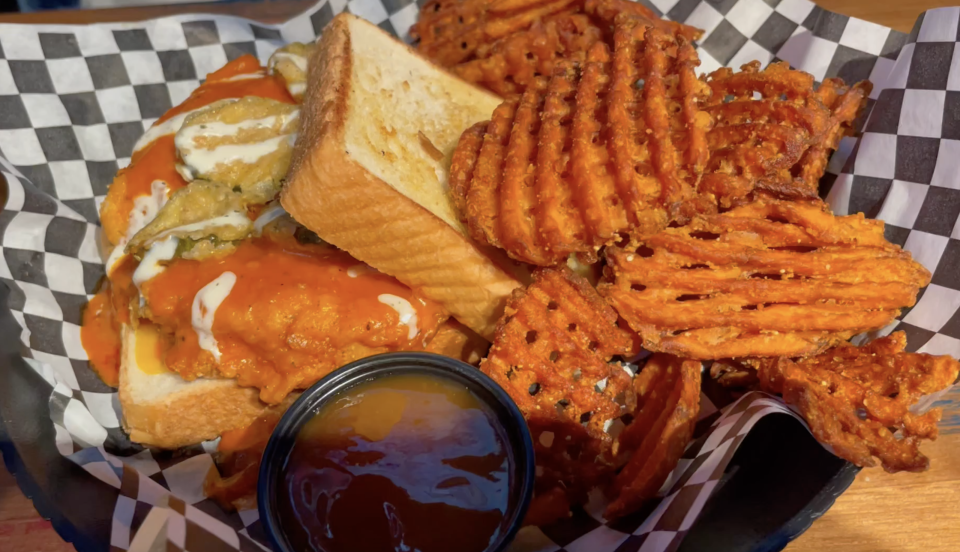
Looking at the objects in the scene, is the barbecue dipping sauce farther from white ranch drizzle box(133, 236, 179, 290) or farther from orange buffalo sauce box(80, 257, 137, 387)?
orange buffalo sauce box(80, 257, 137, 387)

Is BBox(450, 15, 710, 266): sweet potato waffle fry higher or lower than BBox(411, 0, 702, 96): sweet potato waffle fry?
lower

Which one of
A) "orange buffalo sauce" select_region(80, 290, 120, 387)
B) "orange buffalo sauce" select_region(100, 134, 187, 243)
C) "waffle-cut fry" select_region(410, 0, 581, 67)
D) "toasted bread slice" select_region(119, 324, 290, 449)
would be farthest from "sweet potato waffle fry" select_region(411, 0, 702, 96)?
"orange buffalo sauce" select_region(80, 290, 120, 387)

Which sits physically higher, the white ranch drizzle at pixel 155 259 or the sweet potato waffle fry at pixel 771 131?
the sweet potato waffle fry at pixel 771 131

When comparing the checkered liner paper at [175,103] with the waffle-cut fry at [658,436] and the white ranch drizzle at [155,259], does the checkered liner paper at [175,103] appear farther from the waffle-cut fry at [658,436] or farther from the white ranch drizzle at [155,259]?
the white ranch drizzle at [155,259]

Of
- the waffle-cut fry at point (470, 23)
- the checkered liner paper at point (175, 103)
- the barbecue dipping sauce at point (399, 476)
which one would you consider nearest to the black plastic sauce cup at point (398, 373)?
the barbecue dipping sauce at point (399, 476)

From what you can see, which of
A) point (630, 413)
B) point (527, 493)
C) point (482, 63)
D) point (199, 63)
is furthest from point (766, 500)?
point (199, 63)
